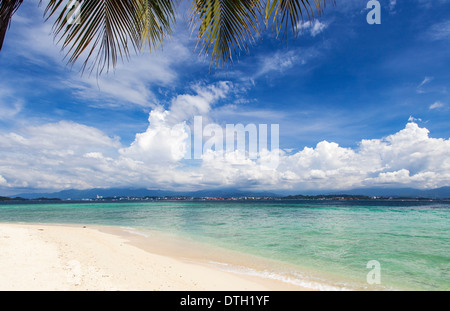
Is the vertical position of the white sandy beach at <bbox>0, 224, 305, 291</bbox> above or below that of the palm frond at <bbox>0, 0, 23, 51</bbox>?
below

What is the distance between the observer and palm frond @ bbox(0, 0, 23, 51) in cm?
202

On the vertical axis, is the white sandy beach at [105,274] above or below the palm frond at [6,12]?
below

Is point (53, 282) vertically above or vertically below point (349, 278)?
above

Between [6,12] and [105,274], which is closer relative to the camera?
[6,12]

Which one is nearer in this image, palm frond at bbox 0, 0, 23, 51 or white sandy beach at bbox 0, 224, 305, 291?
palm frond at bbox 0, 0, 23, 51

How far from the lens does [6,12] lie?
2057 mm

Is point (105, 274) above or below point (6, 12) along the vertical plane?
below

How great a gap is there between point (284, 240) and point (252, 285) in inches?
311

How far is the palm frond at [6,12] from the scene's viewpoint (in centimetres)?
202

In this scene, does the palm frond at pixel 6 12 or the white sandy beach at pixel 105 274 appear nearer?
the palm frond at pixel 6 12

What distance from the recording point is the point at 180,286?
5.30m
